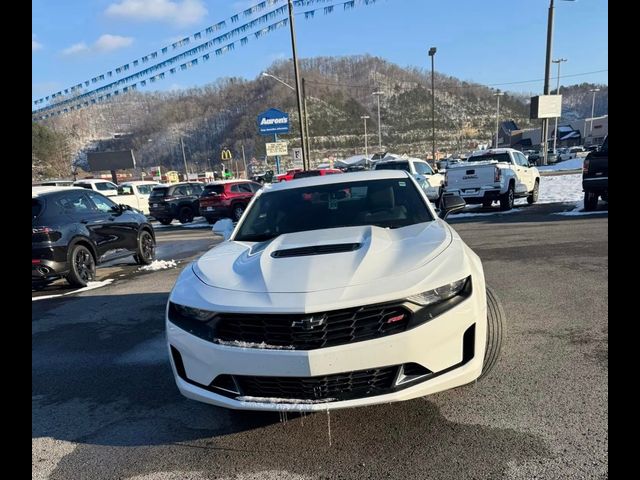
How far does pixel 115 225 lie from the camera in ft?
26.7

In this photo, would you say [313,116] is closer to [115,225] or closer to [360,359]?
[115,225]

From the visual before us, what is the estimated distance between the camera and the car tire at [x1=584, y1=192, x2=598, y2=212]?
34.4ft

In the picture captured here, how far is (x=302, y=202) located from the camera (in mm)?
3945

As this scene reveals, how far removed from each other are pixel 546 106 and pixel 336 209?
2678cm

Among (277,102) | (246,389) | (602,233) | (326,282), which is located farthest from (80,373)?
(277,102)

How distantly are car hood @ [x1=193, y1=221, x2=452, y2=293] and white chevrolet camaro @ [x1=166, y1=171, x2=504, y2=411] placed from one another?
1cm

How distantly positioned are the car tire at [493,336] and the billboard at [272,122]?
31632mm

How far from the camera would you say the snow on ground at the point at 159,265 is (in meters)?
8.56

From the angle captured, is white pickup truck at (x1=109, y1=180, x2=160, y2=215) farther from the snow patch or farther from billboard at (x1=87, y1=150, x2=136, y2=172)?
billboard at (x1=87, y1=150, x2=136, y2=172)

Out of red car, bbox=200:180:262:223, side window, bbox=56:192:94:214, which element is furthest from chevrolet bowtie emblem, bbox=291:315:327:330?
red car, bbox=200:180:262:223

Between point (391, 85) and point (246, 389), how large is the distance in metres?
163
